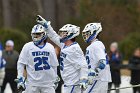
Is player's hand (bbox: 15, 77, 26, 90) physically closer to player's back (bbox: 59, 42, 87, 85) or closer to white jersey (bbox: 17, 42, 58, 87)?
white jersey (bbox: 17, 42, 58, 87)

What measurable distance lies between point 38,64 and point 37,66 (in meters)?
0.04

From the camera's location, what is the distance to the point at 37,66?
12414 millimetres

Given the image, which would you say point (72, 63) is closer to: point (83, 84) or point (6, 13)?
point (83, 84)

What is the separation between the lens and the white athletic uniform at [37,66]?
40.8 ft

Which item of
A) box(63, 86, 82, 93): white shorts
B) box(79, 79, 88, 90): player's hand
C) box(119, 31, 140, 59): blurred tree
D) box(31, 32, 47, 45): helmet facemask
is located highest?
box(119, 31, 140, 59): blurred tree

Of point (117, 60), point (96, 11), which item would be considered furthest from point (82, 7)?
point (117, 60)

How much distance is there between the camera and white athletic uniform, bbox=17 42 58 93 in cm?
1242

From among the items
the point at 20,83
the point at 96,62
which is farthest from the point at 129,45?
the point at 20,83

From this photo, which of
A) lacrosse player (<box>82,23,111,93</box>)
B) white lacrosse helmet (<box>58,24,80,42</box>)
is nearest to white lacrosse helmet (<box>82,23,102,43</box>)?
lacrosse player (<box>82,23,111,93</box>)

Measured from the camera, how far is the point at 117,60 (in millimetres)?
20328

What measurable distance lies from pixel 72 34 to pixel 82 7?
31.2 meters

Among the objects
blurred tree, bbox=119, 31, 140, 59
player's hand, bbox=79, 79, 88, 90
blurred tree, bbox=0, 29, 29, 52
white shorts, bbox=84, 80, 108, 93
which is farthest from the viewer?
blurred tree, bbox=119, 31, 140, 59

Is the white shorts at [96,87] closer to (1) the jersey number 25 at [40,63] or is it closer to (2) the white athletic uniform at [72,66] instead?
(2) the white athletic uniform at [72,66]

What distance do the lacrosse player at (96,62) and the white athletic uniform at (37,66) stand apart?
0.73m
